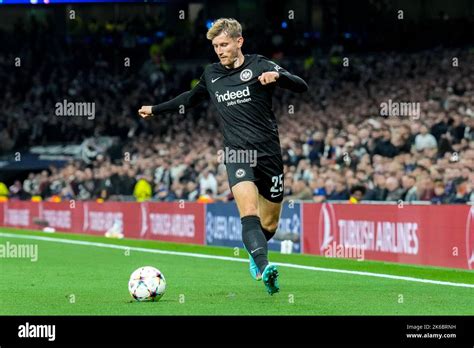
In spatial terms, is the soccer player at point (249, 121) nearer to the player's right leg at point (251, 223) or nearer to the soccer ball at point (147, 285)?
the player's right leg at point (251, 223)

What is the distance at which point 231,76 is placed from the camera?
1181 cm

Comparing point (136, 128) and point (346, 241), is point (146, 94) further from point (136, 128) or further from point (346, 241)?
point (346, 241)

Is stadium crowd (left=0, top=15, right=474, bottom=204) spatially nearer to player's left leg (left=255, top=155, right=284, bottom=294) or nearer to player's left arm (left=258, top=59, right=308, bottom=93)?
player's left leg (left=255, top=155, right=284, bottom=294)

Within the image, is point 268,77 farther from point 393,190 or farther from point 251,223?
point 393,190

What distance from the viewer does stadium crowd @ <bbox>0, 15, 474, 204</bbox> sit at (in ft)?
72.3

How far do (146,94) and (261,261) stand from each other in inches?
1252

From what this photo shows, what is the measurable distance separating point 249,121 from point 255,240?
1261 millimetres

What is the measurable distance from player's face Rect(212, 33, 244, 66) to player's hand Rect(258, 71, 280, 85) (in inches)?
23.9

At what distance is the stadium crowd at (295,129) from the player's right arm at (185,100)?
767 cm

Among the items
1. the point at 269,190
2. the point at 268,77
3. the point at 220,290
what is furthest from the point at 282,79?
the point at 220,290

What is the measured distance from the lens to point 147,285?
11.4m

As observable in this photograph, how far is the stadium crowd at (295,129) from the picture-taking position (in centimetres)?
2205

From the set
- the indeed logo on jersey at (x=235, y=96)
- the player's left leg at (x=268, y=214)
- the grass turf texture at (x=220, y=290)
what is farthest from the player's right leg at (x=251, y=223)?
the indeed logo on jersey at (x=235, y=96)

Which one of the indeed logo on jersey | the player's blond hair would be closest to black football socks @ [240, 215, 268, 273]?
the indeed logo on jersey
